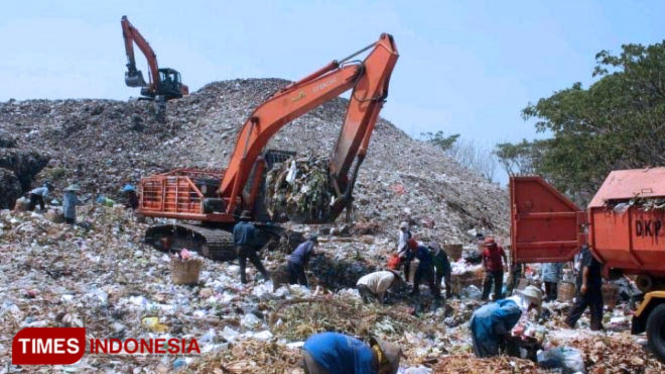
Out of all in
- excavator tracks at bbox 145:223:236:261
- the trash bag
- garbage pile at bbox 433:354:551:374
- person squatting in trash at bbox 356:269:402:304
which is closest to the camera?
garbage pile at bbox 433:354:551:374

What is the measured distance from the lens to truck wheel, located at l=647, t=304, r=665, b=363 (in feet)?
23.3

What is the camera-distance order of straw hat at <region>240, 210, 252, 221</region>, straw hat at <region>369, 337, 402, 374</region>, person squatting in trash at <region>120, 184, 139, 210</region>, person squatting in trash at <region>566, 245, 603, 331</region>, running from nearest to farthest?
straw hat at <region>369, 337, 402, 374</region>
person squatting in trash at <region>566, 245, 603, 331</region>
straw hat at <region>240, 210, 252, 221</region>
person squatting in trash at <region>120, 184, 139, 210</region>

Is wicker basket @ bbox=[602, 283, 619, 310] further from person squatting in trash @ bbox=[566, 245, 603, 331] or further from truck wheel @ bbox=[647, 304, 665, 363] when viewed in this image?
truck wheel @ bbox=[647, 304, 665, 363]

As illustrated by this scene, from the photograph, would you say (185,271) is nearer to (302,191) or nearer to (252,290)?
(252,290)

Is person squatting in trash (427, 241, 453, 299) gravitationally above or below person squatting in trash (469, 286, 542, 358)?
above

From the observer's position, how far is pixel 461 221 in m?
21.1

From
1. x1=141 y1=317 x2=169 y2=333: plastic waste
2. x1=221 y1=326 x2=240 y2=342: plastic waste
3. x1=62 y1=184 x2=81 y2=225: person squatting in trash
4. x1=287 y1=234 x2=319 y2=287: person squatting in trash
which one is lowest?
x1=221 y1=326 x2=240 y2=342: plastic waste

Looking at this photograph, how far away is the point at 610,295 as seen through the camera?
10242mm

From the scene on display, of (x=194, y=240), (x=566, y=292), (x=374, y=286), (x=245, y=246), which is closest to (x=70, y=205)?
(x=194, y=240)

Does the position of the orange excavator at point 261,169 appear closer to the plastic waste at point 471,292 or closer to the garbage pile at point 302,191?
the garbage pile at point 302,191

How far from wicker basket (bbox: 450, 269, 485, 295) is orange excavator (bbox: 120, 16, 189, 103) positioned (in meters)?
21.3

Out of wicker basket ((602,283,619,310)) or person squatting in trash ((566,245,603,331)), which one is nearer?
person squatting in trash ((566,245,603,331))

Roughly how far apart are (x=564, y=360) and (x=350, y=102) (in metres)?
5.33

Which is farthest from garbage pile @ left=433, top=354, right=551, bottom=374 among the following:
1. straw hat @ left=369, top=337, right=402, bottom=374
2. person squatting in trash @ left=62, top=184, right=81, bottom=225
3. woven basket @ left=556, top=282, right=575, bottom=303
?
person squatting in trash @ left=62, top=184, right=81, bottom=225
